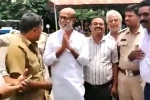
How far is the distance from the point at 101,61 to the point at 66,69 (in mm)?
A: 507

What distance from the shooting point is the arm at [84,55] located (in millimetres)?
4898

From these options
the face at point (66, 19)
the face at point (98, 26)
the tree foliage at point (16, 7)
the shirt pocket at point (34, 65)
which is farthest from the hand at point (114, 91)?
the tree foliage at point (16, 7)

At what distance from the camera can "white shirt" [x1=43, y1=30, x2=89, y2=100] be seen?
4953 millimetres

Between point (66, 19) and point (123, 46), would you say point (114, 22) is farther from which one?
point (66, 19)

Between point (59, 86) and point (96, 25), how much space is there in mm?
978

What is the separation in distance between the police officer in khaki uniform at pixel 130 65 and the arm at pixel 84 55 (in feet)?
1.47

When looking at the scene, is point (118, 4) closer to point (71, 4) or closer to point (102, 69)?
point (71, 4)

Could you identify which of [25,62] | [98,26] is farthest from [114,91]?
[25,62]

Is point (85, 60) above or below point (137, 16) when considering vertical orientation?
below

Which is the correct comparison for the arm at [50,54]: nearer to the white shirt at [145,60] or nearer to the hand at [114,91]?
the hand at [114,91]

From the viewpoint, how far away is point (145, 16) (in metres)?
4.29

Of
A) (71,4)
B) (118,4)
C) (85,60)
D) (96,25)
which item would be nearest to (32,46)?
(85,60)

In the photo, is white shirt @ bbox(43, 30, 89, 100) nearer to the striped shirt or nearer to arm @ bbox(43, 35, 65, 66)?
arm @ bbox(43, 35, 65, 66)

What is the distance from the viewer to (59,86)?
5.00m
